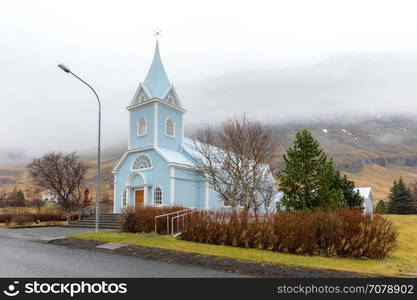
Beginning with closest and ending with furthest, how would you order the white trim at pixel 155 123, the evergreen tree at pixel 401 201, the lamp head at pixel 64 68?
the lamp head at pixel 64 68
the white trim at pixel 155 123
the evergreen tree at pixel 401 201

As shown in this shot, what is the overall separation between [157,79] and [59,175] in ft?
72.6

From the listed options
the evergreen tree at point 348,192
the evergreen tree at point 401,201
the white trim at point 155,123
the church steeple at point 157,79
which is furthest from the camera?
the evergreen tree at point 401,201

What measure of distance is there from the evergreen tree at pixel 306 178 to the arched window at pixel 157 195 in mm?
12280

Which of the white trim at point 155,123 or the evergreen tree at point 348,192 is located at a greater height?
the white trim at point 155,123

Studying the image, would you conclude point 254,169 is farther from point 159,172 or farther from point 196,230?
point 159,172

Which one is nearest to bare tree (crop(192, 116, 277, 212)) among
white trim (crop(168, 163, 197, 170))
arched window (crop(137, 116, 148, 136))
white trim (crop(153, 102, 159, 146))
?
white trim (crop(168, 163, 197, 170))

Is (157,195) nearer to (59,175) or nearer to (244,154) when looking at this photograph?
(244,154)

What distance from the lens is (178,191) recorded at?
91.7 feet

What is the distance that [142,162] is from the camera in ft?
98.7

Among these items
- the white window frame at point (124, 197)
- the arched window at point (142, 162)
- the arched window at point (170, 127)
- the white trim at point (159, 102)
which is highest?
the white trim at point (159, 102)

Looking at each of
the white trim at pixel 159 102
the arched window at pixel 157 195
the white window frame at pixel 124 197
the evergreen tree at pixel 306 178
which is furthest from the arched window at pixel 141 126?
the evergreen tree at pixel 306 178

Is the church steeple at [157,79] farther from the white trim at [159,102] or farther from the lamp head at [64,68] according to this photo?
the lamp head at [64,68]

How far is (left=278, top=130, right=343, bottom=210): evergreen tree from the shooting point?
18.4m

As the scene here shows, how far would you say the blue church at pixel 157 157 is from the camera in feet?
92.5
